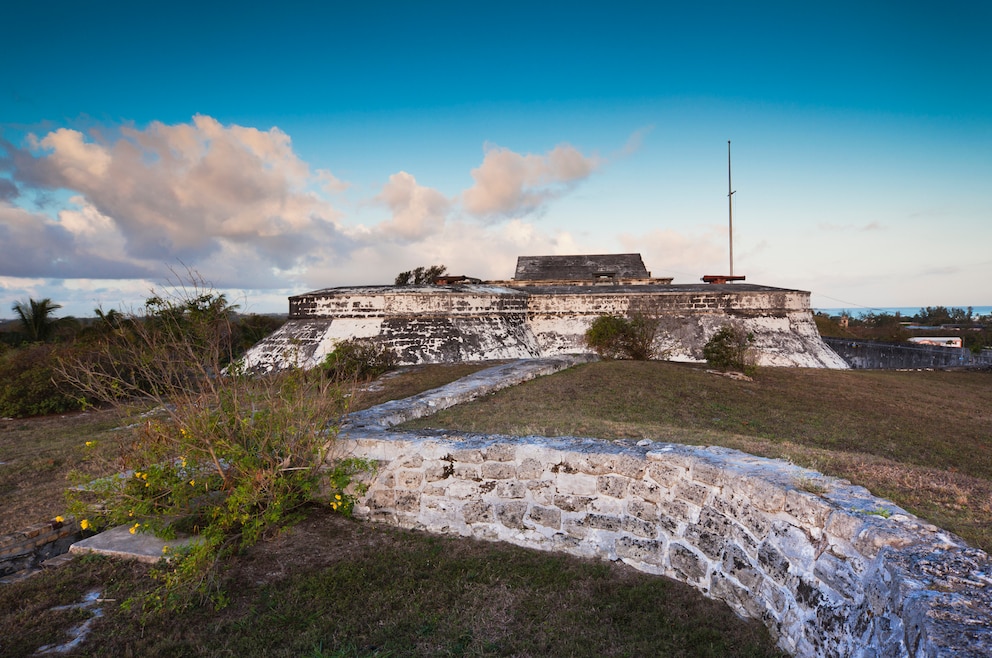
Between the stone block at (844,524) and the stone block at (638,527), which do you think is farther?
the stone block at (638,527)

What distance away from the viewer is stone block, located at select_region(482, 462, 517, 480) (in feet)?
13.4

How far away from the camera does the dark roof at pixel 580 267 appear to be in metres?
25.9

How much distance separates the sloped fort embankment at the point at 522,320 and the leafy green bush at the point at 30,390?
4.10 m

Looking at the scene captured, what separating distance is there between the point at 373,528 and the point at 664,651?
8.14 ft

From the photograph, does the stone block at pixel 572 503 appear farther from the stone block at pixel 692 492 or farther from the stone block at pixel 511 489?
the stone block at pixel 692 492

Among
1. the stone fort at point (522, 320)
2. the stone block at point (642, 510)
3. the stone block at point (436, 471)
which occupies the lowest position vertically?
the stone block at point (642, 510)

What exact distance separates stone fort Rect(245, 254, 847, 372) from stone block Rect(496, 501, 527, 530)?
31.3 ft

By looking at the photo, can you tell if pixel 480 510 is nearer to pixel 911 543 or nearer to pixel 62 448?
pixel 911 543

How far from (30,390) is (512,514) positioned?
13.2m

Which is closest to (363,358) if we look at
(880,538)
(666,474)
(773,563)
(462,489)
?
(462,489)

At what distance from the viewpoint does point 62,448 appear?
7508mm

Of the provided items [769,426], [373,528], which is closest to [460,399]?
[373,528]


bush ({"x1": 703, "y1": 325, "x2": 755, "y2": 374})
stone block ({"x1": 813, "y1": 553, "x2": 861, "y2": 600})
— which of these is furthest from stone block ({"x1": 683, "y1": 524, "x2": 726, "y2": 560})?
bush ({"x1": 703, "y1": 325, "x2": 755, "y2": 374})

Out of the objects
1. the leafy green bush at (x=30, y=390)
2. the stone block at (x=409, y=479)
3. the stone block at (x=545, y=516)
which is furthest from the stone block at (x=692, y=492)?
the leafy green bush at (x=30, y=390)
